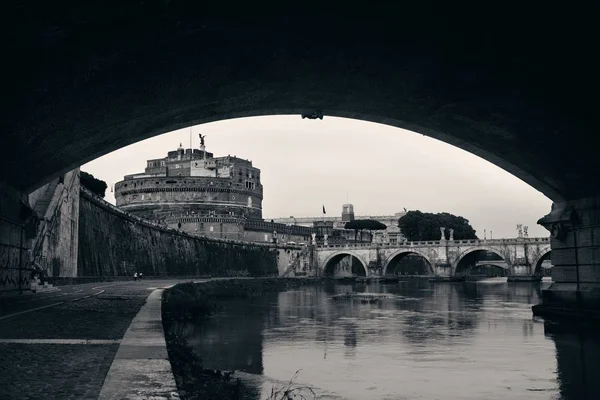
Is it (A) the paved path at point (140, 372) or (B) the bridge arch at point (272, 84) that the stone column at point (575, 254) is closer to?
(B) the bridge arch at point (272, 84)

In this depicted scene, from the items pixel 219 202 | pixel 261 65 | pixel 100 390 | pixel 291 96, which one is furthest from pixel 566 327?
pixel 219 202

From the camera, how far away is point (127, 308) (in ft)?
52.1

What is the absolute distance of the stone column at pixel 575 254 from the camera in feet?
59.3

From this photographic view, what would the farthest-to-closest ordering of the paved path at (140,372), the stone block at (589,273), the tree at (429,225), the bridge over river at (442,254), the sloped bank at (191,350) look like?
the tree at (429,225), the bridge over river at (442,254), the stone block at (589,273), the sloped bank at (191,350), the paved path at (140,372)

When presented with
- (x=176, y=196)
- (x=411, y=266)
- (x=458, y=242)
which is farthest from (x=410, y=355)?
(x=411, y=266)

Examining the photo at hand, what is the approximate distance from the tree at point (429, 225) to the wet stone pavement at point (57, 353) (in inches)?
3765

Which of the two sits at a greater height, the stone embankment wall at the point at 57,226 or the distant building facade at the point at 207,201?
the distant building facade at the point at 207,201

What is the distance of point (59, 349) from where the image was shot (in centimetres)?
842

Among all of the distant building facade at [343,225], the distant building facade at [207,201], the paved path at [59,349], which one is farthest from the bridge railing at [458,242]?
the paved path at [59,349]

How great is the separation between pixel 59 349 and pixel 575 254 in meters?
15.9

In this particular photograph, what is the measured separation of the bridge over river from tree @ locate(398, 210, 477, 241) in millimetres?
15116

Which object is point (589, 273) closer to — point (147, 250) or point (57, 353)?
point (57, 353)

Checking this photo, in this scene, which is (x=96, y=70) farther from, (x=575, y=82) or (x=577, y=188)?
(x=577, y=188)

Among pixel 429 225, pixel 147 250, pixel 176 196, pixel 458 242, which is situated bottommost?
pixel 147 250
